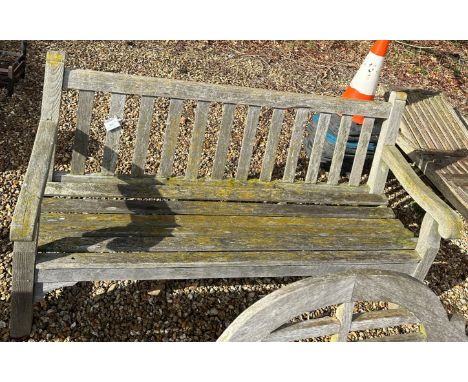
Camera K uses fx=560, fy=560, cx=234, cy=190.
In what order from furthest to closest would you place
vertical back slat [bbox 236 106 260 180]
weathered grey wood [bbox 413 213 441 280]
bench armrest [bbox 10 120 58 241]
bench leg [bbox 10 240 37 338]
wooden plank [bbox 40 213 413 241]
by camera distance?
1. vertical back slat [bbox 236 106 260 180]
2. weathered grey wood [bbox 413 213 441 280]
3. wooden plank [bbox 40 213 413 241]
4. bench leg [bbox 10 240 37 338]
5. bench armrest [bbox 10 120 58 241]

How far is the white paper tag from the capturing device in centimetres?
334

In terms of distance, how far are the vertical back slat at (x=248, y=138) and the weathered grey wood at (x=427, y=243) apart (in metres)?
1.16

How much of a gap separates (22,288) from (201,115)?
148cm

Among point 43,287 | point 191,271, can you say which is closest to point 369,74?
point 191,271

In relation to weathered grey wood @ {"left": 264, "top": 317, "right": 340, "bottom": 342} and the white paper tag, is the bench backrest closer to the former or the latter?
the white paper tag

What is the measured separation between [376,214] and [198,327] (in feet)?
4.52

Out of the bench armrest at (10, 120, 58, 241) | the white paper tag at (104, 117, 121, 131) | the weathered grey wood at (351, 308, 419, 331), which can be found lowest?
the bench armrest at (10, 120, 58, 241)

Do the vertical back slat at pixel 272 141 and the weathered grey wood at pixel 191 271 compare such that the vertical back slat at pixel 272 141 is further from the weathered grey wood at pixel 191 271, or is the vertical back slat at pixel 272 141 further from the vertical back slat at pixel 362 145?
the weathered grey wood at pixel 191 271

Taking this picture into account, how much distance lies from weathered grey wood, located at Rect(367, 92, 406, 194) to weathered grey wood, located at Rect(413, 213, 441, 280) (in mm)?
670

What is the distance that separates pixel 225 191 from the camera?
11.9 feet

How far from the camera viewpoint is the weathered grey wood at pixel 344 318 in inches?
73.9

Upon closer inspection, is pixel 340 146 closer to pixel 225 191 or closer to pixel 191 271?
pixel 225 191

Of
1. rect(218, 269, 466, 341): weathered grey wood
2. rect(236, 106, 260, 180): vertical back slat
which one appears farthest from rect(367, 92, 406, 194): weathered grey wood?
rect(218, 269, 466, 341): weathered grey wood

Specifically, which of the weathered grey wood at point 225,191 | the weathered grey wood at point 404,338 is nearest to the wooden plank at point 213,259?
the weathered grey wood at point 225,191
